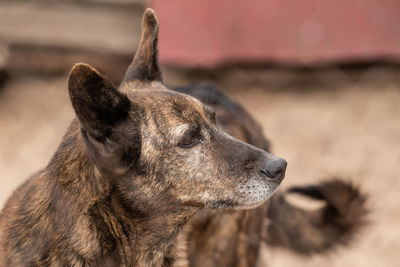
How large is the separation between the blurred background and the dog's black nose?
2966 mm

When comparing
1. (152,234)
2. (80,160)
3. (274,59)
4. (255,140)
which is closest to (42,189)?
(80,160)

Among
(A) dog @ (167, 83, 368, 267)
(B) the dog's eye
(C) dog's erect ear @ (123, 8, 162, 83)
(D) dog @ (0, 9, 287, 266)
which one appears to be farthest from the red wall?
(B) the dog's eye

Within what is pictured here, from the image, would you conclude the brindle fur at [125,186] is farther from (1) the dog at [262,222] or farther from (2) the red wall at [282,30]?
(2) the red wall at [282,30]

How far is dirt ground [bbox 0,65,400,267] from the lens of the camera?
5.63m

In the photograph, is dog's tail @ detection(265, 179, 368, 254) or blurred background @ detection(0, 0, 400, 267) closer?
dog's tail @ detection(265, 179, 368, 254)

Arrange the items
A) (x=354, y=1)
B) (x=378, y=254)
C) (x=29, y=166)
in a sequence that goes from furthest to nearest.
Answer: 1. (x=354, y=1)
2. (x=29, y=166)
3. (x=378, y=254)

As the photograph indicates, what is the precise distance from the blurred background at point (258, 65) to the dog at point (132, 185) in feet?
9.84

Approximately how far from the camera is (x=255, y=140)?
11.5 feet

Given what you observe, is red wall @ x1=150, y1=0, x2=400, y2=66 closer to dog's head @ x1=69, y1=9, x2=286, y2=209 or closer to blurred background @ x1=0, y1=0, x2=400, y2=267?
blurred background @ x1=0, y1=0, x2=400, y2=267

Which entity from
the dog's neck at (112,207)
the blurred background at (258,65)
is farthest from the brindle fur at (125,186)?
the blurred background at (258,65)

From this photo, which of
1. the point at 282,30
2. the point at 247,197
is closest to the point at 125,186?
the point at 247,197

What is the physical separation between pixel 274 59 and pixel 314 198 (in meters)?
2.95

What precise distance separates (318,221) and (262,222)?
18.7 inches

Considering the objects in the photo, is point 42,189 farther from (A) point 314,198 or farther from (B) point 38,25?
(B) point 38,25
